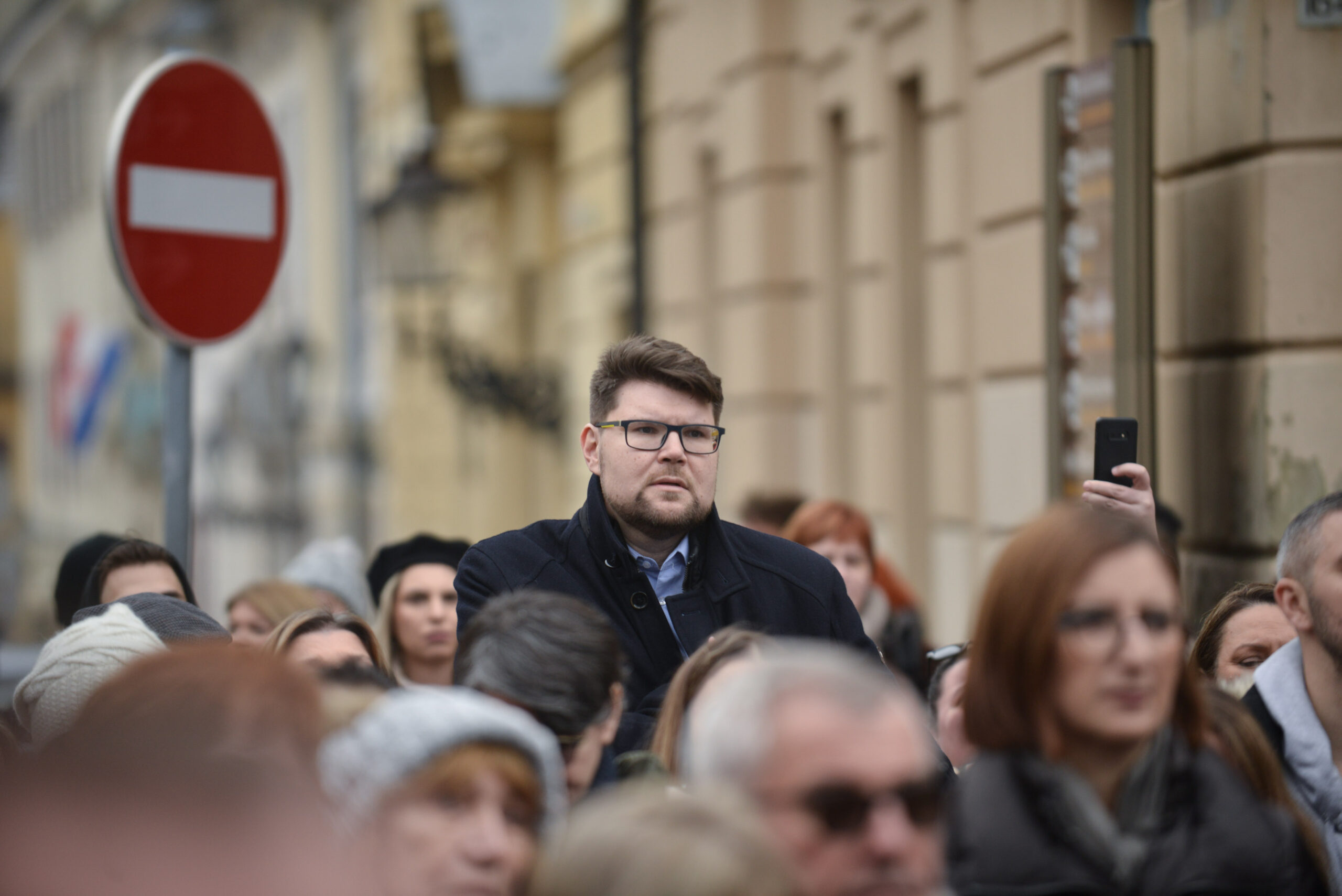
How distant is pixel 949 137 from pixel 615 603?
4981 mm

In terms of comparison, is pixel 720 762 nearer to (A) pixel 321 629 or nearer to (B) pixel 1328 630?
(B) pixel 1328 630

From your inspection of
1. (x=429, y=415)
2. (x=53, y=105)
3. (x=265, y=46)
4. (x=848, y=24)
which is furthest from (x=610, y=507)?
(x=53, y=105)

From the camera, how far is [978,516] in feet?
26.5

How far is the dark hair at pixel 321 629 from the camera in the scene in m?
4.03

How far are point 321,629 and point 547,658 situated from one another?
1200mm

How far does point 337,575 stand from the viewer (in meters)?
6.38

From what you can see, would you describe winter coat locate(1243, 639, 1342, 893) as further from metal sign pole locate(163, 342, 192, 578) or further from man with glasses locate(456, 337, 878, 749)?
metal sign pole locate(163, 342, 192, 578)

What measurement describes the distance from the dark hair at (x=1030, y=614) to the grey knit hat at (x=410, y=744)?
0.62 meters

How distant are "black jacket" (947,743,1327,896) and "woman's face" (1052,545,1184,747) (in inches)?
4.6

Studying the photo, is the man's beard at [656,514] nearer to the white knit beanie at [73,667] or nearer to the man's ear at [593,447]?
Result: the man's ear at [593,447]

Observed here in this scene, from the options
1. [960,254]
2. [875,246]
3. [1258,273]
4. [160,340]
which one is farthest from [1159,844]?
[160,340]

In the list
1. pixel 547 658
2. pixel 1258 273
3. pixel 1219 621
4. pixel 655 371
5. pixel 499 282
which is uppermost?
pixel 499 282

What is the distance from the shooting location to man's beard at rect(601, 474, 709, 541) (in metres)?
3.83

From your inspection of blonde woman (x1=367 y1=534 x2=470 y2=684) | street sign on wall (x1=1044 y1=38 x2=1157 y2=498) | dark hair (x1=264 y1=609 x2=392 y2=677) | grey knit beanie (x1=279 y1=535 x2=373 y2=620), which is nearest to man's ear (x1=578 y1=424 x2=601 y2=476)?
dark hair (x1=264 y1=609 x2=392 y2=677)
